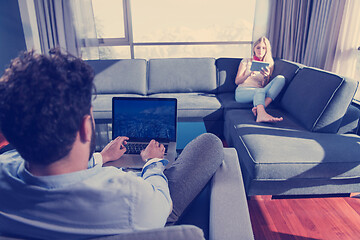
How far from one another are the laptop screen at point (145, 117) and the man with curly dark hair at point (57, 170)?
94 centimetres

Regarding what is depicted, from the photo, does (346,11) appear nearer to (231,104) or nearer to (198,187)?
(231,104)

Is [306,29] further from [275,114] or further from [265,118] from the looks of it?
[265,118]

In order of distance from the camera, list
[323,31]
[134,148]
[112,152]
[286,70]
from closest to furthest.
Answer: [112,152] < [134,148] < [286,70] < [323,31]

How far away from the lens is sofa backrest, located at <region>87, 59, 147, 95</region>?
3.09m

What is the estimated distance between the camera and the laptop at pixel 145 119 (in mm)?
1554

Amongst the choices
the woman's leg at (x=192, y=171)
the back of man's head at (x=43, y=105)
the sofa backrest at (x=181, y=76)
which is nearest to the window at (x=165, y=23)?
the sofa backrest at (x=181, y=76)

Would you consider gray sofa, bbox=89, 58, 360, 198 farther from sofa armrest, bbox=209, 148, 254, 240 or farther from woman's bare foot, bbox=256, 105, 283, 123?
sofa armrest, bbox=209, 148, 254, 240

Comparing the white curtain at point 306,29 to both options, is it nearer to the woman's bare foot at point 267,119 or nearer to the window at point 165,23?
the window at point 165,23

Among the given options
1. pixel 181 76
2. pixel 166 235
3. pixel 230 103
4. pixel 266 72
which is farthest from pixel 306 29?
pixel 166 235

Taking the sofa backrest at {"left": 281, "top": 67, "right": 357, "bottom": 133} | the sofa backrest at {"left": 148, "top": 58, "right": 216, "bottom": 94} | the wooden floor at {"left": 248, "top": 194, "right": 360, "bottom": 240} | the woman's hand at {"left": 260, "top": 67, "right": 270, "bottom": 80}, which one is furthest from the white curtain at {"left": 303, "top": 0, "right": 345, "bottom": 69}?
the wooden floor at {"left": 248, "top": 194, "right": 360, "bottom": 240}

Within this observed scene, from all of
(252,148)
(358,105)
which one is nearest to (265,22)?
(358,105)

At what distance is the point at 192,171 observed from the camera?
90 centimetres

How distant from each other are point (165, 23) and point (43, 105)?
20.7 feet

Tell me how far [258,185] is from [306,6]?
2.88m
